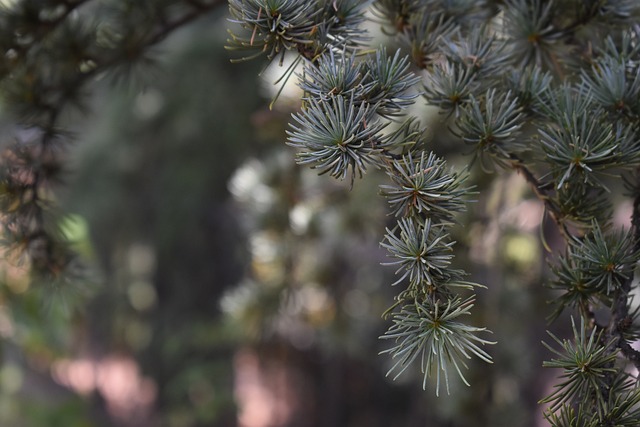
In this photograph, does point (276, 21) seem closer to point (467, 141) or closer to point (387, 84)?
point (387, 84)

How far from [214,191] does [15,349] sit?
107 centimetres

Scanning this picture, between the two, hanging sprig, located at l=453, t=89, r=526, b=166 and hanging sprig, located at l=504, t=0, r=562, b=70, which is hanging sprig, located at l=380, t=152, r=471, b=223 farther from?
hanging sprig, located at l=504, t=0, r=562, b=70

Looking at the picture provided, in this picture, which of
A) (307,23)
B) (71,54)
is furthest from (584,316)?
(71,54)

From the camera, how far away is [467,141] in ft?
2.62

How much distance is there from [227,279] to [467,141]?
2.58 meters

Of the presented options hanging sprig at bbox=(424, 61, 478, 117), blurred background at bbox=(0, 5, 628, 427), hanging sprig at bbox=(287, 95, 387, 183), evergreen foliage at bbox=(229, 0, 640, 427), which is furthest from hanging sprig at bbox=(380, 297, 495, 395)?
blurred background at bbox=(0, 5, 628, 427)

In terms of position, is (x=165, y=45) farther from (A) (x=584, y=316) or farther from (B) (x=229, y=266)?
(A) (x=584, y=316)

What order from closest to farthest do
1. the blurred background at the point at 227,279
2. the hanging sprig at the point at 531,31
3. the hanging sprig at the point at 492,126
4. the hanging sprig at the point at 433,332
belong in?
the hanging sprig at the point at 433,332 < the hanging sprig at the point at 492,126 < the hanging sprig at the point at 531,31 < the blurred background at the point at 227,279

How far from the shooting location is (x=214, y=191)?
3008 mm

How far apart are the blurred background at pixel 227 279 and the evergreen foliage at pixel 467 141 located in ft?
0.69

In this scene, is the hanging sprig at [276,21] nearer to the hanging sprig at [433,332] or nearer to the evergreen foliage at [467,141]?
the evergreen foliage at [467,141]

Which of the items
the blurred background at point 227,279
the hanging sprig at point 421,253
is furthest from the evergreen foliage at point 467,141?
the blurred background at point 227,279

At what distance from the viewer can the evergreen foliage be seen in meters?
0.66

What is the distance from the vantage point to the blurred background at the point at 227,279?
5.97ft
